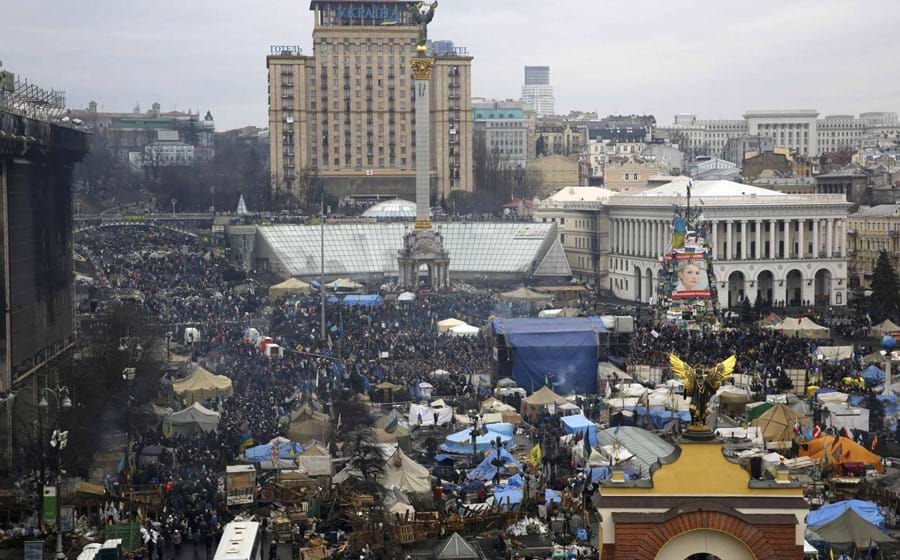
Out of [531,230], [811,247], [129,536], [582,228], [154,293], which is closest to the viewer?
[129,536]

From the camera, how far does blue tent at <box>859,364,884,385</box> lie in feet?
139

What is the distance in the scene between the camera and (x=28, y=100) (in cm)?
4022

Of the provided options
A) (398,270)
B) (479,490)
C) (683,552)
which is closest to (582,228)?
(398,270)

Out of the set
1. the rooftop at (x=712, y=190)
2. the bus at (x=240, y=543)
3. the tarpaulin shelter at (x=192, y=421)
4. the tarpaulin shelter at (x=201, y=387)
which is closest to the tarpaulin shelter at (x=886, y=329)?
the tarpaulin shelter at (x=201, y=387)

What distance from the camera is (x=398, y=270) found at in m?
81.2

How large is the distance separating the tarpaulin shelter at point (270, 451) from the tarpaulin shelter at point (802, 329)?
25442 millimetres

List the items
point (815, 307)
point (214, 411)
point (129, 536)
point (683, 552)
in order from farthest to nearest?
1. point (815, 307)
2. point (214, 411)
3. point (129, 536)
4. point (683, 552)

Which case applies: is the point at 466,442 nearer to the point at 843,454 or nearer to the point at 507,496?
the point at 507,496

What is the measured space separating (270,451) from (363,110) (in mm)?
86140

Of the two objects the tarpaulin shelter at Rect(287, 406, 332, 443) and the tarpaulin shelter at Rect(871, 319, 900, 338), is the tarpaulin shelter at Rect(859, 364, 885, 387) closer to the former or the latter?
the tarpaulin shelter at Rect(871, 319, 900, 338)

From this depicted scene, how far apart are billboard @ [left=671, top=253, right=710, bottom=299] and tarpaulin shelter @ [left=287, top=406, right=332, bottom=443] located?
781 inches

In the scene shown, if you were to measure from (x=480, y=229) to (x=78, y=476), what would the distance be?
56.7 m

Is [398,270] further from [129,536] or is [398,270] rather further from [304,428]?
[129,536]

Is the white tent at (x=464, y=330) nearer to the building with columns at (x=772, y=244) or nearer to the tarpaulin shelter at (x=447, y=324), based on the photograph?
the tarpaulin shelter at (x=447, y=324)
